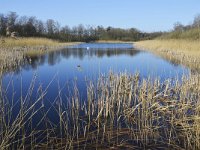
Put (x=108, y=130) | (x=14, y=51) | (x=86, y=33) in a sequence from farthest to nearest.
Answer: (x=86, y=33) → (x=14, y=51) → (x=108, y=130)

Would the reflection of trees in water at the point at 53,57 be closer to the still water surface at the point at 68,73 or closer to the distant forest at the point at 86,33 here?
the still water surface at the point at 68,73

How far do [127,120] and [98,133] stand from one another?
844 millimetres

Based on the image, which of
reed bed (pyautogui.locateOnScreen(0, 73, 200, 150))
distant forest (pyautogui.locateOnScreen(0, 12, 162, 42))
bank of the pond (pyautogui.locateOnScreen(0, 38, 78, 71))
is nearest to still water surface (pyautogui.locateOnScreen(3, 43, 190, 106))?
bank of the pond (pyautogui.locateOnScreen(0, 38, 78, 71))

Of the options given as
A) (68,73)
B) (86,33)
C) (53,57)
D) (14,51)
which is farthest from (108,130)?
(86,33)

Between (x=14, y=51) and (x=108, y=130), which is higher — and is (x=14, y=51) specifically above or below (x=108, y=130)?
above

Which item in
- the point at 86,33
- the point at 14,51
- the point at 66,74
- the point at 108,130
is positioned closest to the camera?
the point at 108,130

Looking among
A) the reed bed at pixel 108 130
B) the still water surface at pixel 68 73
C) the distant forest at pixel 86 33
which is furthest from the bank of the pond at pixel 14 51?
the distant forest at pixel 86 33

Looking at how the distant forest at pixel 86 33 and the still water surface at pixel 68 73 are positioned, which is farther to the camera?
the distant forest at pixel 86 33

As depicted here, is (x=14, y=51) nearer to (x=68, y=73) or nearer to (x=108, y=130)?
(x=68, y=73)

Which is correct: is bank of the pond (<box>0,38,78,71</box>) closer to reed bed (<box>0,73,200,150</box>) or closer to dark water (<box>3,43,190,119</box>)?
dark water (<box>3,43,190,119</box>)

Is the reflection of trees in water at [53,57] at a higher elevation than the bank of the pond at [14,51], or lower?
lower

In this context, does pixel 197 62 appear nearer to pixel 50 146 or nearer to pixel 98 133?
pixel 98 133

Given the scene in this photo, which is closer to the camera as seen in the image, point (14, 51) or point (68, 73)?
point (68, 73)

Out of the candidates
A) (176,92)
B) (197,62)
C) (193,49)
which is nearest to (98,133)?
(176,92)
